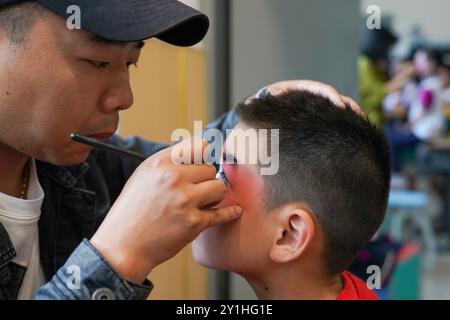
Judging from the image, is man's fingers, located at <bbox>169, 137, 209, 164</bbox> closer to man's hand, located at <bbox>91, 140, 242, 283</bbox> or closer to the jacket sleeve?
man's hand, located at <bbox>91, 140, 242, 283</bbox>

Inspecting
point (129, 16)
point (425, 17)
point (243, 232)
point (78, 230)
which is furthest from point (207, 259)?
point (425, 17)

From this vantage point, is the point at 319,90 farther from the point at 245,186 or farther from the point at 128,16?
the point at 128,16

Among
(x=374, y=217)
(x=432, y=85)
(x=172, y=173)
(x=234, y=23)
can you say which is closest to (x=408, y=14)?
(x=432, y=85)

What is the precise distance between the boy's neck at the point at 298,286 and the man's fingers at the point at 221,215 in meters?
0.14

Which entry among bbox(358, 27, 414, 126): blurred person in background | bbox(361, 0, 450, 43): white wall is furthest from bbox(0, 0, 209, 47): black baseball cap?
bbox(361, 0, 450, 43): white wall

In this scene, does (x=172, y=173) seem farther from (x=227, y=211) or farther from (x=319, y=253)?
(x=319, y=253)

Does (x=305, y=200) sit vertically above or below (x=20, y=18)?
below

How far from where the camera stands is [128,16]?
0.82 metres

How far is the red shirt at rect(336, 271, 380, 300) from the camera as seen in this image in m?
0.93

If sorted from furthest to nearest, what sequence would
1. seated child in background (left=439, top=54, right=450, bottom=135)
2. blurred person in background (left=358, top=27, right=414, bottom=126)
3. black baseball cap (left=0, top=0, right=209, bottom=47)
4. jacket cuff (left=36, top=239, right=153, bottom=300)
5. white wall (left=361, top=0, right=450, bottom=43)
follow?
white wall (left=361, top=0, right=450, bottom=43) < seated child in background (left=439, top=54, right=450, bottom=135) < blurred person in background (left=358, top=27, right=414, bottom=126) < black baseball cap (left=0, top=0, right=209, bottom=47) < jacket cuff (left=36, top=239, right=153, bottom=300)

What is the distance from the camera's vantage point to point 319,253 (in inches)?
37.0

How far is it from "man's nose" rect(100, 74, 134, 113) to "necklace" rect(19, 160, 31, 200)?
0.23 m

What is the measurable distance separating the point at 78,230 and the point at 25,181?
0.15 metres

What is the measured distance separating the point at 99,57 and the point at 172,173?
0.24m
